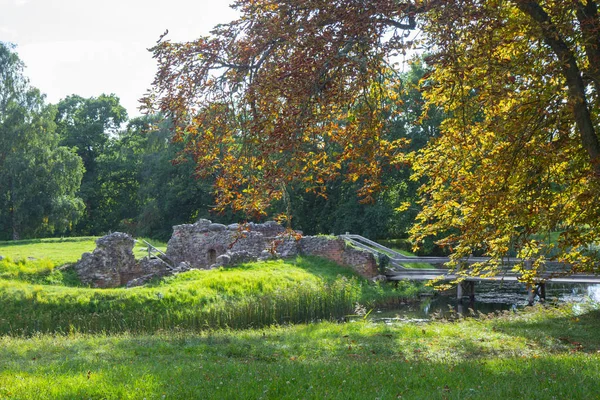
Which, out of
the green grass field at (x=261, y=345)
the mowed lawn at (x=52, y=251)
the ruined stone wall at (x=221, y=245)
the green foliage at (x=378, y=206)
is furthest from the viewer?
the green foliage at (x=378, y=206)

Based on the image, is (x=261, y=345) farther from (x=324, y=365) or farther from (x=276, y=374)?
(x=276, y=374)

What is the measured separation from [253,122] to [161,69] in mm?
1576

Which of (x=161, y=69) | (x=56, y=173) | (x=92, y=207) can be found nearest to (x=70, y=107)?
(x=92, y=207)

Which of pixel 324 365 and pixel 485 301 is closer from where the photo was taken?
pixel 324 365

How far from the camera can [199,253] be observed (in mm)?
26484

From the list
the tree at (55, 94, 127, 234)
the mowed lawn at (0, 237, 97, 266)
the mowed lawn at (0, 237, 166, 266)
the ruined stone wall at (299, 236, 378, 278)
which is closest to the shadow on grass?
the mowed lawn at (0, 237, 166, 266)

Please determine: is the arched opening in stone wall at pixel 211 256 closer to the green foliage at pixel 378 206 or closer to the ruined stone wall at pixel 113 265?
the ruined stone wall at pixel 113 265

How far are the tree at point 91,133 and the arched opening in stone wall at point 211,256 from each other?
26.3 meters

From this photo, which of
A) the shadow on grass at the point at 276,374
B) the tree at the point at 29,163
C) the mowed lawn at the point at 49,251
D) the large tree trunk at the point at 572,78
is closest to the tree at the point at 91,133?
the tree at the point at 29,163

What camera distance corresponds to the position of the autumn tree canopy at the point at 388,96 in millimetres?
7043

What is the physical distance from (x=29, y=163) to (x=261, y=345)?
3328cm

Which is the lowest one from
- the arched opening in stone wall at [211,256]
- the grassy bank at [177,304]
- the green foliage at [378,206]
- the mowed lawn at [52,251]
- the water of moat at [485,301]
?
the water of moat at [485,301]

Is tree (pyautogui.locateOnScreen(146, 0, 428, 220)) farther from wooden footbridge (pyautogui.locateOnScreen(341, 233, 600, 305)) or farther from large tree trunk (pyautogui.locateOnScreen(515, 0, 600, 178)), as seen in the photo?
wooden footbridge (pyautogui.locateOnScreen(341, 233, 600, 305))

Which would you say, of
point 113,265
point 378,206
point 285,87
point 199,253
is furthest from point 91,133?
point 285,87
